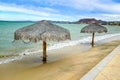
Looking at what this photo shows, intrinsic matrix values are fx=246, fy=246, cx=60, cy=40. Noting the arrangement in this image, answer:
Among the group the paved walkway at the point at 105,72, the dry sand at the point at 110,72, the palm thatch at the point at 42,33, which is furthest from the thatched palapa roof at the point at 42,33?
the dry sand at the point at 110,72

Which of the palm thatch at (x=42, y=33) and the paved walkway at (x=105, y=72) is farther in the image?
the palm thatch at (x=42, y=33)

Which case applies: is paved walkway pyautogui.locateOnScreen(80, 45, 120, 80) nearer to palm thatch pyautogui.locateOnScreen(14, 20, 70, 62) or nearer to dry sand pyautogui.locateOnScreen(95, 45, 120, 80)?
dry sand pyautogui.locateOnScreen(95, 45, 120, 80)

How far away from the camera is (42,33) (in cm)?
945

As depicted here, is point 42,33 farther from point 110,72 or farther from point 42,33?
point 110,72

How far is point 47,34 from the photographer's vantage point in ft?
30.9

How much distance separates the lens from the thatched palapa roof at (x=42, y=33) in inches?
369

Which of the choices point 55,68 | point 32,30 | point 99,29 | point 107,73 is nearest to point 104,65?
point 107,73

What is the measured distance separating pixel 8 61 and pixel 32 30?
225 cm

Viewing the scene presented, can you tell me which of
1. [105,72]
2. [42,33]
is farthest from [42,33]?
[105,72]

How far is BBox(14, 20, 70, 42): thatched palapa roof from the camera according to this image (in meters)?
9.38

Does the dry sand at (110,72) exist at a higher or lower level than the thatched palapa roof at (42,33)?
lower

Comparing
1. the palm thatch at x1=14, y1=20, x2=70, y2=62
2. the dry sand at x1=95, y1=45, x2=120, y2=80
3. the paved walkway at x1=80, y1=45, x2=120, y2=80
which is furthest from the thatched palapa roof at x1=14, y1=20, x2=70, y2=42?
the dry sand at x1=95, y1=45, x2=120, y2=80

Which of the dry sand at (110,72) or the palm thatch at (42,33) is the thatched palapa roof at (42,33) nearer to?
the palm thatch at (42,33)

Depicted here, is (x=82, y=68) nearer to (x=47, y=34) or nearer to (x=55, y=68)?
(x=55, y=68)
